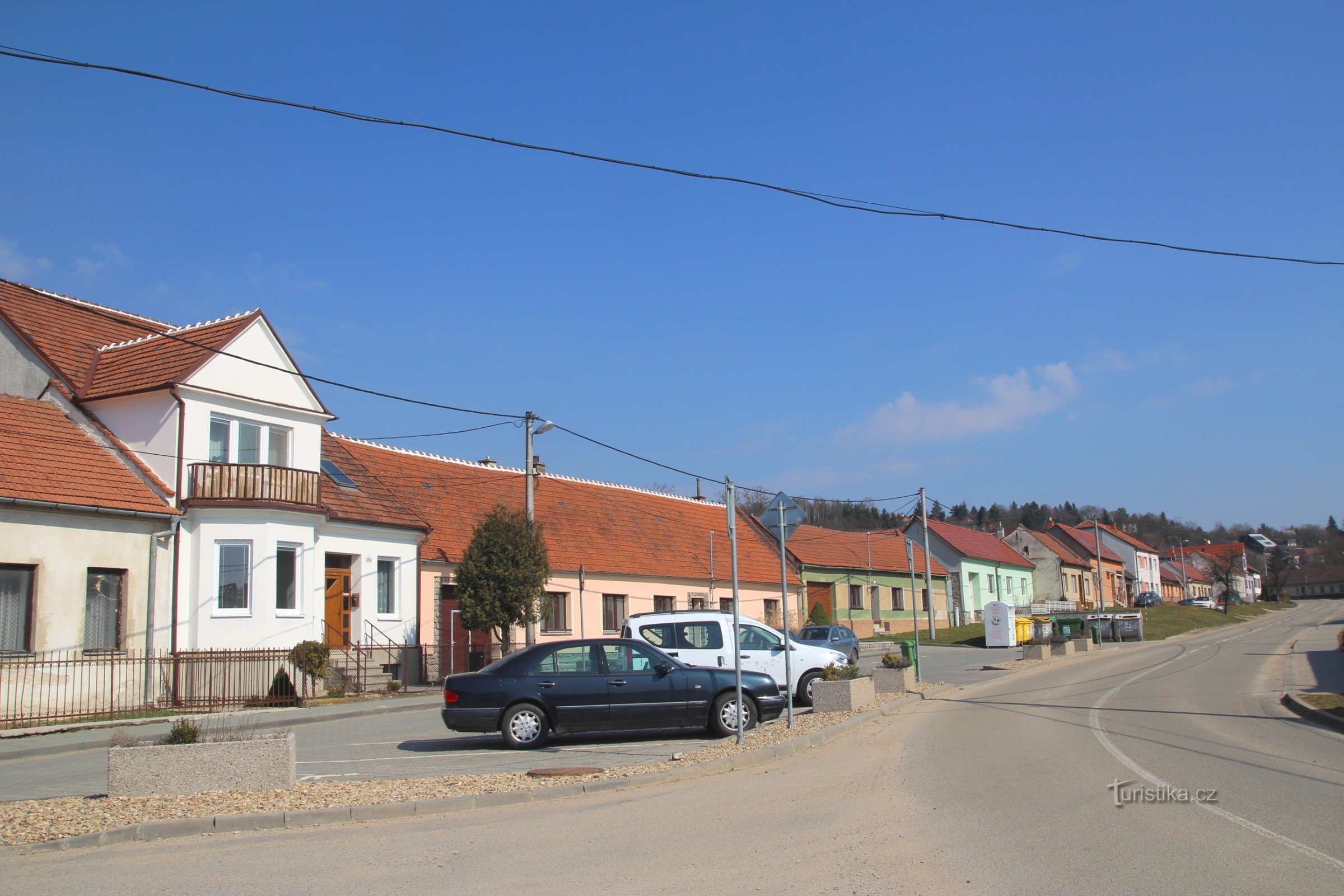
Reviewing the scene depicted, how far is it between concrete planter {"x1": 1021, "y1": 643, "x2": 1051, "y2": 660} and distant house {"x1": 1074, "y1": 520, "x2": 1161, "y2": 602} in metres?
72.8

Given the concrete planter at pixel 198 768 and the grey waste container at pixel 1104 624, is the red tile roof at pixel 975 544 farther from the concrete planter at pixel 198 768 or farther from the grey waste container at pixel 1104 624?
the concrete planter at pixel 198 768

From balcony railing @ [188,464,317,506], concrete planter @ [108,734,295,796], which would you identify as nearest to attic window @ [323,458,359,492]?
balcony railing @ [188,464,317,506]

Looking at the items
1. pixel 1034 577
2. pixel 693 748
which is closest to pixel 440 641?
pixel 693 748

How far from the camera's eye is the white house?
74.0 feet

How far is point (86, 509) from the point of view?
20.2 metres

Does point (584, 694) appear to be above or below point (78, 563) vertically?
below

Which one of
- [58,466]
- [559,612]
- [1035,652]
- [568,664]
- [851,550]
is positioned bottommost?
[1035,652]

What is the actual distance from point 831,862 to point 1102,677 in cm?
1962

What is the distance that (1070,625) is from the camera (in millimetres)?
44750

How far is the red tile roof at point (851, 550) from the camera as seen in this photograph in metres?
49.9

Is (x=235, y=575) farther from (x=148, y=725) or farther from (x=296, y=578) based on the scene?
(x=148, y=725)

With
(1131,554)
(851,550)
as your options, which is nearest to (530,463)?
(851,550)

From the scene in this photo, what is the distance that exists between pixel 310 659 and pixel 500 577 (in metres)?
5.58

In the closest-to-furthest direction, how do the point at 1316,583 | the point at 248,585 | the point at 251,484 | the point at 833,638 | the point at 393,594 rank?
the point at 248,585 → the point at 251,484 → the point at 393,594 → the point at 833,638 → the point at 1316,583
